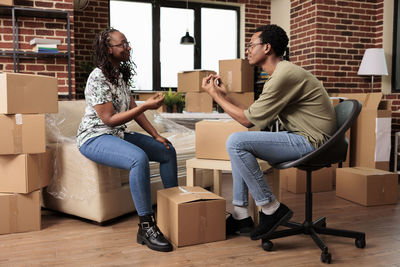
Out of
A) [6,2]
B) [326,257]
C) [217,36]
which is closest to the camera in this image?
[326,257]

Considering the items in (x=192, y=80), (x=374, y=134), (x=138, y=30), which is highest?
(x=138, y=30)

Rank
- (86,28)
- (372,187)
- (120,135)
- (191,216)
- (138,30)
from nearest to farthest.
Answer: (191,216) → (120,135) → (372,187) → (86,28) → (138,30)

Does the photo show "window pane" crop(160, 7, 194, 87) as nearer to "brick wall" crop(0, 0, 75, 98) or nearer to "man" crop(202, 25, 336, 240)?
"brick wall" crop(0, 0, 75, 98)

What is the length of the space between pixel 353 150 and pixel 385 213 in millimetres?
1153

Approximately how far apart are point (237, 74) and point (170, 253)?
2767mm

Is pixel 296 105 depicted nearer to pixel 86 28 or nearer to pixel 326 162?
pixel 326 162

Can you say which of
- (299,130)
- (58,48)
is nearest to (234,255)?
(299,130)

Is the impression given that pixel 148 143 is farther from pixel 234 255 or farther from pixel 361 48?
pixel 361 48

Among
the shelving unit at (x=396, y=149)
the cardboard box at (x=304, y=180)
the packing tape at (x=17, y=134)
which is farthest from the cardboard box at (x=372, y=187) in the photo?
the packing tape at (x=17, y=134)

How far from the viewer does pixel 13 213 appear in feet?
7.61

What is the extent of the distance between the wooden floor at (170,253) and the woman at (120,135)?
15cm

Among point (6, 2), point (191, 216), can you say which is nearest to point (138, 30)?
point (6, 2)

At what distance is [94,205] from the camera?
8.03 feet

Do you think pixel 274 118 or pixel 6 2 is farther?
pixel 6 2
